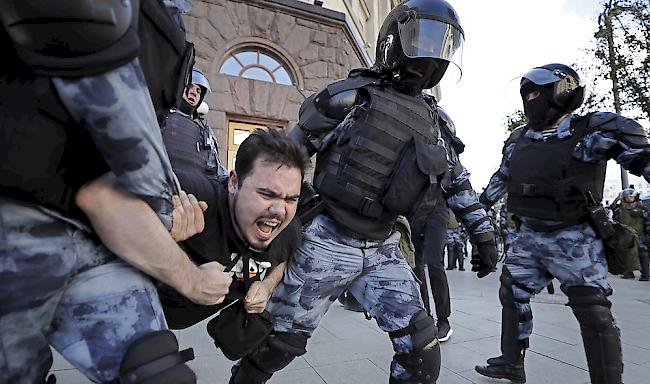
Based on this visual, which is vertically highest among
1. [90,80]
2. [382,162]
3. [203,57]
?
[203,57]

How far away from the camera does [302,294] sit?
6.11 feet

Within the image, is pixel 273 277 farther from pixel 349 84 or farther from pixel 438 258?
pixel 438 258

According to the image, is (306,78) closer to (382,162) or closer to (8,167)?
(382,162)

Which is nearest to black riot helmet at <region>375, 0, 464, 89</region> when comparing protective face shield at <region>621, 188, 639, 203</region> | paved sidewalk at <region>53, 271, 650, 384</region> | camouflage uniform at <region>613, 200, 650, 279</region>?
paved sidewalk at <region>53, 271, 650, 384</region>

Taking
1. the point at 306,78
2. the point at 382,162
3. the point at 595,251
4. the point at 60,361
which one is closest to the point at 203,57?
the point at 306,78

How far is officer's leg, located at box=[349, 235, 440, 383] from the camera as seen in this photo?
5.64 ft

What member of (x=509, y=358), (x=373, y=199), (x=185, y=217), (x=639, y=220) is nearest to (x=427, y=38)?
(x=373, y=199)

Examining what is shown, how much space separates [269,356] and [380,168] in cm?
99

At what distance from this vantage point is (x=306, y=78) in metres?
7.43

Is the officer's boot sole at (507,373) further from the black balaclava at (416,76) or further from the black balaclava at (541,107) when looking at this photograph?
the black balaclava at (416,76)

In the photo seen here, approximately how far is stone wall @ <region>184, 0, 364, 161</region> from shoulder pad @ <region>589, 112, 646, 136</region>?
17.4ft

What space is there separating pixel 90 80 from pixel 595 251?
102 inches

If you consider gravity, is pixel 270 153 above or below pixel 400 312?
above

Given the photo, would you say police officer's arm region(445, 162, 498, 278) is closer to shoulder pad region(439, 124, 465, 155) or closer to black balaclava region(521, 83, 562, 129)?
shoulder pad region(439, 124, 465, 155)
